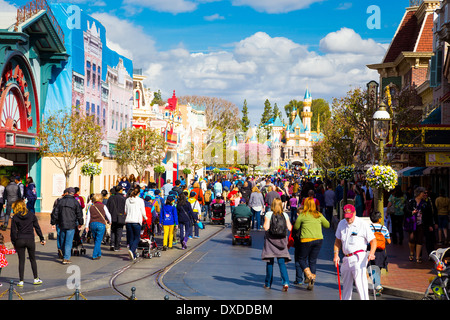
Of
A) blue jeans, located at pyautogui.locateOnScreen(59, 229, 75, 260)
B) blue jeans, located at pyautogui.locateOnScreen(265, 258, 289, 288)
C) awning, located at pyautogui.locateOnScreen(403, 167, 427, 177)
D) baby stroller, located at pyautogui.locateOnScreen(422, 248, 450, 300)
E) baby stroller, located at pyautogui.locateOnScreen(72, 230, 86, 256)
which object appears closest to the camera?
baby stroller, located at pyautogui.locateOnScreen(422, 248, 450, 300)

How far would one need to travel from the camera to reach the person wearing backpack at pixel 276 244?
13.0 metres

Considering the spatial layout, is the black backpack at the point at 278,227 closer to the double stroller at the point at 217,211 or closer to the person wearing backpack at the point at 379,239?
→ the person wearing backpack at the point at 379,239

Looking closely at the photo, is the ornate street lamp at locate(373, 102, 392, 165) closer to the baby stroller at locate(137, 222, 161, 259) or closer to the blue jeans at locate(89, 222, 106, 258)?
the baby stroller at locate(137, 222, 161, 259)

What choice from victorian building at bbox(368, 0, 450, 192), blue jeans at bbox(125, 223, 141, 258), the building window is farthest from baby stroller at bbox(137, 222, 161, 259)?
the building window

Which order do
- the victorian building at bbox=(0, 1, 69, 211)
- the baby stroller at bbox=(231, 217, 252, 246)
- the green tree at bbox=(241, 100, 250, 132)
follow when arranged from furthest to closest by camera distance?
the green tree at bbox=(241, 100, 250, 132) < the victorian building at bbox=(0, 1, 69, 211) < the baby stroller at bbox=(231, 217, 252, 246)

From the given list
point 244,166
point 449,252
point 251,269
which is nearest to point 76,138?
point 251,269

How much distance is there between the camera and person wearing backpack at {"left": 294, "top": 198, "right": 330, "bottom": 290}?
43.5 ft

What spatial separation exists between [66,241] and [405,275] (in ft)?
24.6

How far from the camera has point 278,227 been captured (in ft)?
42.8

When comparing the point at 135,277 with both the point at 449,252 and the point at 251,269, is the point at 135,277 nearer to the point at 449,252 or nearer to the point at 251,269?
the point at 251,269

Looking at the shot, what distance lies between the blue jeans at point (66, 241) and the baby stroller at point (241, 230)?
5.99 m

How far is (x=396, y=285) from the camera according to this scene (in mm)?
13273

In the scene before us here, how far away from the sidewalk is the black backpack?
2.14 metres

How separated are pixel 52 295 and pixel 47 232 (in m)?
12.0
